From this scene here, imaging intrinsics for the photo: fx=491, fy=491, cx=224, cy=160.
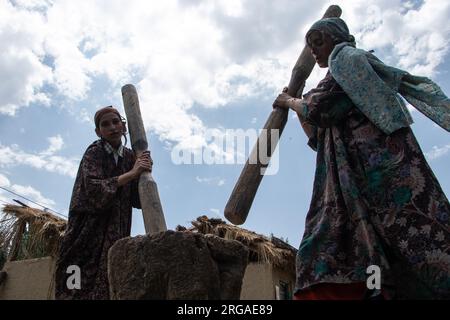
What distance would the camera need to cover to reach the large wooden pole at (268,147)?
2.77 meters

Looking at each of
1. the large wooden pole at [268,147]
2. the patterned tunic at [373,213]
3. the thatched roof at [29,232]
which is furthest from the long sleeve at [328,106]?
the thatched roof at [29,232]

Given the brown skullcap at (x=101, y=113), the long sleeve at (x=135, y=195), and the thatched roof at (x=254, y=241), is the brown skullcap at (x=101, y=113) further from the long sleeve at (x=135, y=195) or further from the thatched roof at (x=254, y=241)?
the thatched roof at (x=254, y=241)

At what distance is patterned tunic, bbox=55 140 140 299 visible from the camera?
3.12 meters

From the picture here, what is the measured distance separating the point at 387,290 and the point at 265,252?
21.0ft

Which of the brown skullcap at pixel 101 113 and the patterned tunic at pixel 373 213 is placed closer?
the patterned tunic at pixel 373 213

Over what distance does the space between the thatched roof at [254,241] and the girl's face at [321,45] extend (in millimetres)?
5469

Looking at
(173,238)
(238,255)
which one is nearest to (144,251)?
(173,238)

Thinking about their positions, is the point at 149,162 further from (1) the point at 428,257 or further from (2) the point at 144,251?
(1) the point at 428,257

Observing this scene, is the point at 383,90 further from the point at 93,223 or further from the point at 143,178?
the point at 93,223

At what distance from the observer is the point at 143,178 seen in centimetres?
338

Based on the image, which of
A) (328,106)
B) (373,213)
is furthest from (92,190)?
(373,213)

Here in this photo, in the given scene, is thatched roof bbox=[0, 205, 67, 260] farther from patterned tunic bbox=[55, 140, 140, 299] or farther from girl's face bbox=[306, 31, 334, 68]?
girl's face bbox=[306, 31, 334, 68]

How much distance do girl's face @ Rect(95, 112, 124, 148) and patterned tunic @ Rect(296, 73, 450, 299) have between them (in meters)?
1.63

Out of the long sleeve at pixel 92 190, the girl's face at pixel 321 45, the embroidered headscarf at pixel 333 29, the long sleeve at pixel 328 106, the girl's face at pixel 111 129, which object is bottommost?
the long sleeve at pixel 92 190
